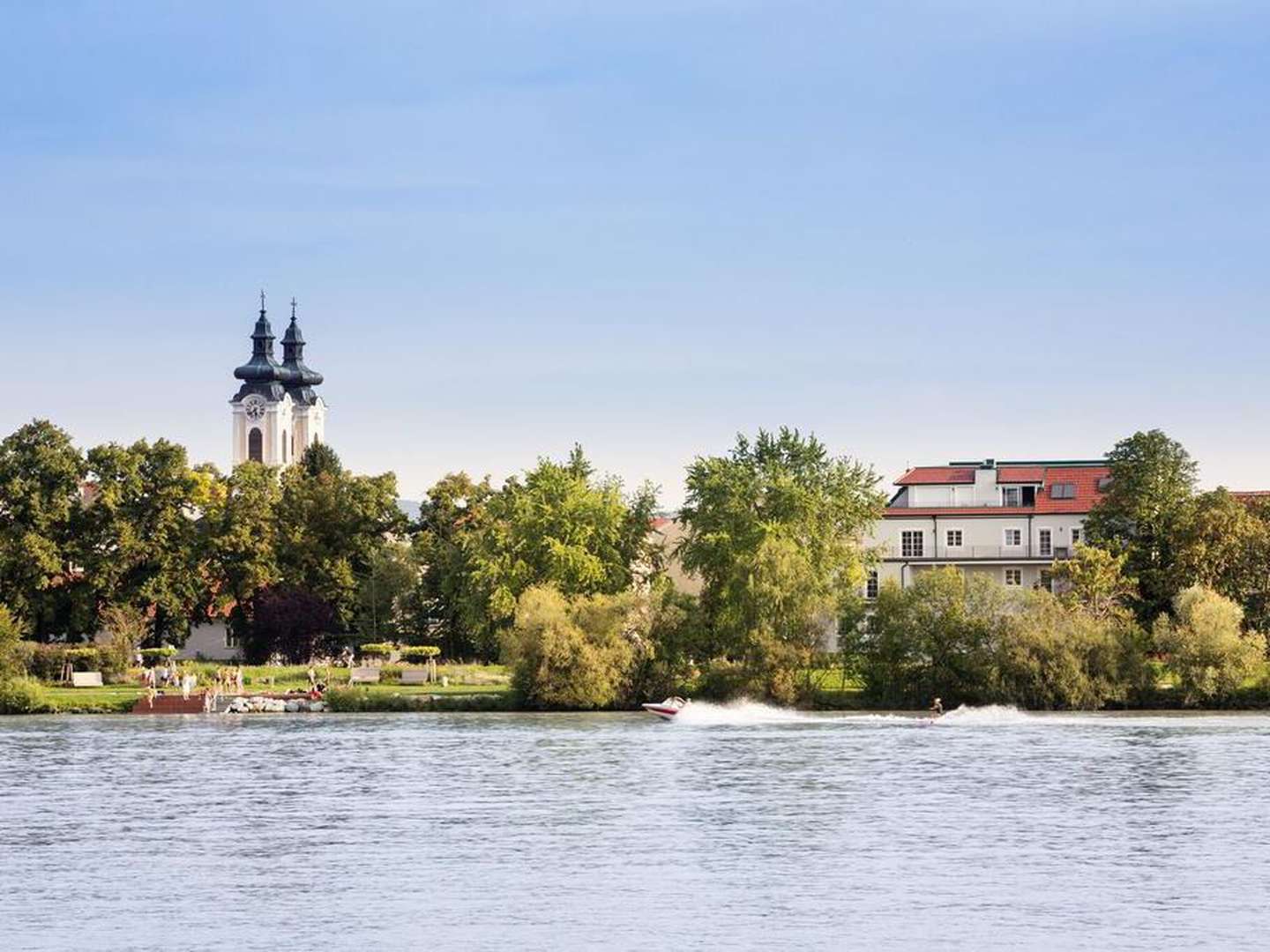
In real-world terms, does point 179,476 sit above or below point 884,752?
above

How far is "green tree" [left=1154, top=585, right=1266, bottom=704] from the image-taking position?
9562 cm

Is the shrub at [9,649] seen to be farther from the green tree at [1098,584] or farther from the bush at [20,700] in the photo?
the green tree at [1098,584]

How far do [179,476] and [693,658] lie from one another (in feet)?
118

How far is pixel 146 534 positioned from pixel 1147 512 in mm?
52498

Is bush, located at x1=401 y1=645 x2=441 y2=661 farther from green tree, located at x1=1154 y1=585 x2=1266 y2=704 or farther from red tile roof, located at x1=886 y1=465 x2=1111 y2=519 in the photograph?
green tree, located at x1=1154 y1=585 x2=1266 y2=704

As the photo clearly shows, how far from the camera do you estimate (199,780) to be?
220 feet

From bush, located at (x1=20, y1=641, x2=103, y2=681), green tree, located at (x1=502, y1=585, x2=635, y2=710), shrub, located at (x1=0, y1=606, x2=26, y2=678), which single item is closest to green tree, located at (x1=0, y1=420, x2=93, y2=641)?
bush, located at (x1=20, y1=641, x2=103, y2=681)

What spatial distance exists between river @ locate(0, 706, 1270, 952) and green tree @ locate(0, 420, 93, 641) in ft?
111

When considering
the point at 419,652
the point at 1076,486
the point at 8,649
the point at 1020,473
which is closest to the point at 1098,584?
the point at 1076,486

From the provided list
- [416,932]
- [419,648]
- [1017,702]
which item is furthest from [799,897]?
[419,648]

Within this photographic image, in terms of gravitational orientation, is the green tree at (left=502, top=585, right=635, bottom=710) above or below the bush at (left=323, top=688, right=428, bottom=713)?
above

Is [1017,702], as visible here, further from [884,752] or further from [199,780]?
→ [199,780]

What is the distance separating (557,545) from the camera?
109438mm

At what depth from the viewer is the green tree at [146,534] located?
121m
